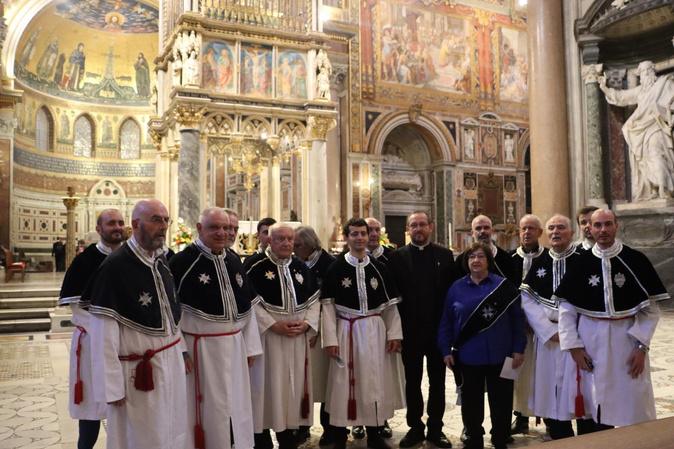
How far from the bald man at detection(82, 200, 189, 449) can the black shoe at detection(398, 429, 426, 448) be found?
177 cm

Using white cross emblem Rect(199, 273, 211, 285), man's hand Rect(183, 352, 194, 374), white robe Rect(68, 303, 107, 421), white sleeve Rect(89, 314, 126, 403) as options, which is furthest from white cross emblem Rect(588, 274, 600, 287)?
white robe Rect(68, 303, 107, 421)

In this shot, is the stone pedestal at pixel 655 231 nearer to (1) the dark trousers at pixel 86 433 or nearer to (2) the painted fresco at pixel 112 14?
(1) the dark trousers at pixel 86 433

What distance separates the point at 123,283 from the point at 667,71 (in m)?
10.5

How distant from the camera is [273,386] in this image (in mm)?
4410

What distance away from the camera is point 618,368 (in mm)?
3867

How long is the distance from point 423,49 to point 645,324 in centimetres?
1816

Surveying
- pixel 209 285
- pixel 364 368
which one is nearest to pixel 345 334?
pixel 364 368

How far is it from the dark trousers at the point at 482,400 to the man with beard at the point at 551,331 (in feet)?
1.12

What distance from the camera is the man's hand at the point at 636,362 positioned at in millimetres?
3793

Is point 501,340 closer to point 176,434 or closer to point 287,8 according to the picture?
point 176,434

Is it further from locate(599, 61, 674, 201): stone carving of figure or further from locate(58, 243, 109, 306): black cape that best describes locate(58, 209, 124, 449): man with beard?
locate(599, 61, 674, 201): stone carving of figure

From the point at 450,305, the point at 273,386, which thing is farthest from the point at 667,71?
the point at 273,386

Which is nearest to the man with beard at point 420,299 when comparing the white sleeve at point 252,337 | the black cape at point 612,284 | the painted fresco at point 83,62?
the black cape at point 612,284

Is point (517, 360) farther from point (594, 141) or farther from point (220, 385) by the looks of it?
point (594, 141)
